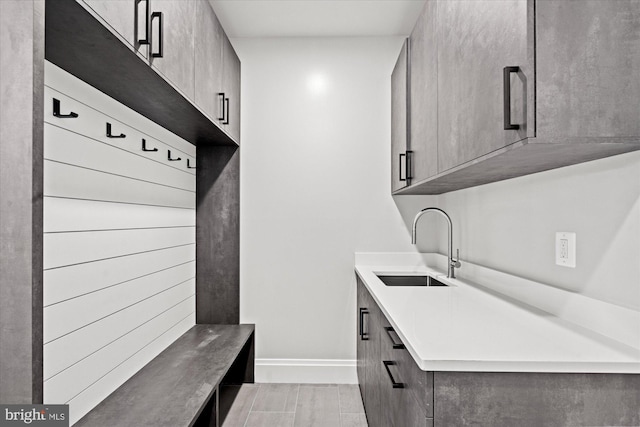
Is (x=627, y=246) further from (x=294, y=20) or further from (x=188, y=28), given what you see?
(x=294, y=20)

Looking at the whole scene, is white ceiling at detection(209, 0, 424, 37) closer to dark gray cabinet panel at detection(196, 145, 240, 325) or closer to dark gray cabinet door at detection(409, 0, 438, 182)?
dark gray cabinet door at detection(409, 0, 438, 182)

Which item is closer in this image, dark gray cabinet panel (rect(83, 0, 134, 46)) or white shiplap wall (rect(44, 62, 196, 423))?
dark gray cabinet panel (rect(83, 0, 134, 46))

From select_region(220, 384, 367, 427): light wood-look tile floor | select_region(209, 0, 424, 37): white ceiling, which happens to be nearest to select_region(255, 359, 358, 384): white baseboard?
select_region(220, 384, 367, 427): light wood-look tile floor

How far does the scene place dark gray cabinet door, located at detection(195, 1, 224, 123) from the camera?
2.30 m

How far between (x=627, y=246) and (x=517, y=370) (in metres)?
0.53

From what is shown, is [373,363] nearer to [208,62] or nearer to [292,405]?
[292,405]

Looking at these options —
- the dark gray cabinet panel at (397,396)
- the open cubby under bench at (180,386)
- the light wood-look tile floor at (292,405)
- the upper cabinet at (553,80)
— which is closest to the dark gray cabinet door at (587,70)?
the upper cabinet at (553,80)

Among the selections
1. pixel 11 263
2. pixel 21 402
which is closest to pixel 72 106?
pixel 11 263

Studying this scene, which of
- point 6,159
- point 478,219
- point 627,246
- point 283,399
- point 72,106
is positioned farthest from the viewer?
point 283,399

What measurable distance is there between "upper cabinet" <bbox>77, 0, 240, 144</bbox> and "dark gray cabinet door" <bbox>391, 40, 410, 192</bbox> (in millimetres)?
1100

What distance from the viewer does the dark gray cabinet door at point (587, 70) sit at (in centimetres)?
115

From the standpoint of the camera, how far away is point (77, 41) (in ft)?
4.65

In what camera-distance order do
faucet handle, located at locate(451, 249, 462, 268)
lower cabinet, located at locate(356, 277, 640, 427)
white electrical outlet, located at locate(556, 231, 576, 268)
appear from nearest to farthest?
lower cabinet, located at locate(356, 277, 640, 427) → white electrical outlet, located at locate(556, 231, 576, 268) → faucet handle, located at locate(451, 249, 462, 268)

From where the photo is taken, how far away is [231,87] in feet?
10.2
